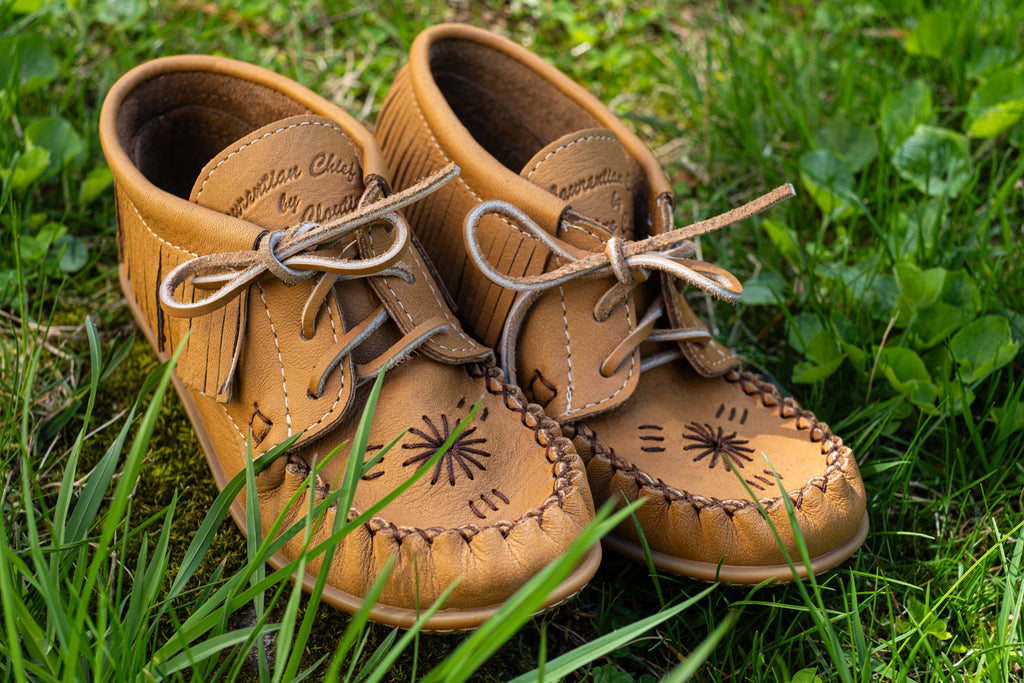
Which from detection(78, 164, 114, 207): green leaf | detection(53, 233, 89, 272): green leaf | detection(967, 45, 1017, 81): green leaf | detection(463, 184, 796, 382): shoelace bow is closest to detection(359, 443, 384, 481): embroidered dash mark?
detection(463, 184, 796, 382): shoelace bow

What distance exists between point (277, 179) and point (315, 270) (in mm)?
208

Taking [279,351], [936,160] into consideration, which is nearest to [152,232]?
[279,351]

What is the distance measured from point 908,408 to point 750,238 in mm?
807

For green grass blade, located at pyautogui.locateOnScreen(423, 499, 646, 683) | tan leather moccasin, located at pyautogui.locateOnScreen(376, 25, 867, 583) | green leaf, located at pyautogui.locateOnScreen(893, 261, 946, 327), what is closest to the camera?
green grass blade, located at pyautogui.locateOnScreen(423, 499, 646, 683)

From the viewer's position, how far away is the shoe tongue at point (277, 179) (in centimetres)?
159

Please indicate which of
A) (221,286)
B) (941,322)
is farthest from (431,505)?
(941,322)

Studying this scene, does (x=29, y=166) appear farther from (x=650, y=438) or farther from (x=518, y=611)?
(x=518, y=611)

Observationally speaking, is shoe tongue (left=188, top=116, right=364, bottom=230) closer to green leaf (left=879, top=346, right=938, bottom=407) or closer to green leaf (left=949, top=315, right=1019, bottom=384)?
green leaf (left=879, top=346, right=938, bottom=407)

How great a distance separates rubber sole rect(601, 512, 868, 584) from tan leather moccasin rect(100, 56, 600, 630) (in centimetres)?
19

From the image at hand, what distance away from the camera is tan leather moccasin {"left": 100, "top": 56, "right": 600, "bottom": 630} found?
54.5 inches

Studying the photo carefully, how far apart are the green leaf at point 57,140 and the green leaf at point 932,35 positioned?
261 cm

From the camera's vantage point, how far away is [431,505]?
1448 mm

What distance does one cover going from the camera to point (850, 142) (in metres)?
2.60

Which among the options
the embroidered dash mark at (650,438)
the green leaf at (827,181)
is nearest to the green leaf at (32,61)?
the embroidered dash mark at (650,438)
